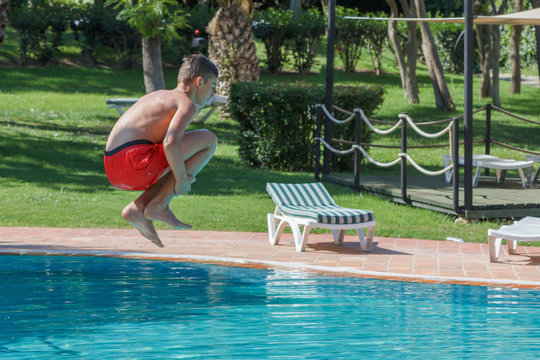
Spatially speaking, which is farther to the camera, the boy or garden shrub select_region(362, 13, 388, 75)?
garden shrub select_region(362, 13, 388, 75)

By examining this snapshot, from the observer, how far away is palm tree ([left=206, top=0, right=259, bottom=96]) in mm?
22359

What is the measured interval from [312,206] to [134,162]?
6.19 meters

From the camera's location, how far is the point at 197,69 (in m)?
5.05

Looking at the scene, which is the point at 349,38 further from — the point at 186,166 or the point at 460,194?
the point at 186,166

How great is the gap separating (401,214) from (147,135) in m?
8.13

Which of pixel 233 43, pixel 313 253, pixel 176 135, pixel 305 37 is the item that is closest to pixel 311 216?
pixel 313 253

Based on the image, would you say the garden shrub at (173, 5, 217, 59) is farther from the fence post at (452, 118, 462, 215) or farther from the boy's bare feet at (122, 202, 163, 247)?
the boy's bare feet at (122, 202, 163, 247)

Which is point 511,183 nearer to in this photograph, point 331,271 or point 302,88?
point 302,88

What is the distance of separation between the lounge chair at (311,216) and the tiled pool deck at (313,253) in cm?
19

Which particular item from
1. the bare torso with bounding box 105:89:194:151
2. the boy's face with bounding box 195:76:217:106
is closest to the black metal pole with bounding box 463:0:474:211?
the boy's face with bounding box 195:76:217:106

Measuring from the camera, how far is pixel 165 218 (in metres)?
5.50

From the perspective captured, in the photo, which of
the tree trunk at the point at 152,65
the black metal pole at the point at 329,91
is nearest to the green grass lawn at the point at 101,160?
the black metal pole at the point at 329,91

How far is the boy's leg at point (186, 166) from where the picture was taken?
17.1 feet

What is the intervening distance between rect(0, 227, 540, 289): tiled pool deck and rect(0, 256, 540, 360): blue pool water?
0.24 meters
